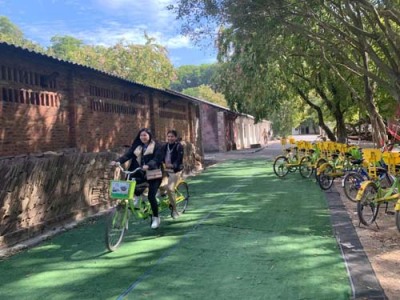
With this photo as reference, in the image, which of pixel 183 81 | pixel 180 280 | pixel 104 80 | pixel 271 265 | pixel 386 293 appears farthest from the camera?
pixel 183 81

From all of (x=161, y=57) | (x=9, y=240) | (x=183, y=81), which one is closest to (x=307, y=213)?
(x=9, y=240)

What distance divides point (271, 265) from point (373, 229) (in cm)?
264

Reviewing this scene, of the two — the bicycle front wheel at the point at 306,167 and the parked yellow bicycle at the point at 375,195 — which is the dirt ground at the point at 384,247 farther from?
the bicycle front wheel at the point at 306,167

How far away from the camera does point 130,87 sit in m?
13.5

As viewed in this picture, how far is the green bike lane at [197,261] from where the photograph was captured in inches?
168

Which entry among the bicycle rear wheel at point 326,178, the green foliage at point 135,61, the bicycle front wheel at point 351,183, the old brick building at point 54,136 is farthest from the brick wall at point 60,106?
the green foliage at point 135,61

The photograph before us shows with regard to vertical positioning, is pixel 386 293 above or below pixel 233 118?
below

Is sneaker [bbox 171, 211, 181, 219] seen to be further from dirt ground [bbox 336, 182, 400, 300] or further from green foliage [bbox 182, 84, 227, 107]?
green foliage [bbox 182, 84, 227, 107]

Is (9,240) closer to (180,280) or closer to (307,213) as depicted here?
(180,280)

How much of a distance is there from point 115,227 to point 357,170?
21.3 ft

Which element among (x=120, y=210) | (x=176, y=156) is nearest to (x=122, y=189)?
(x=120, y=210)

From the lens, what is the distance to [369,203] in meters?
7.09

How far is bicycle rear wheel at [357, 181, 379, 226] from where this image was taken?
22.9 feet

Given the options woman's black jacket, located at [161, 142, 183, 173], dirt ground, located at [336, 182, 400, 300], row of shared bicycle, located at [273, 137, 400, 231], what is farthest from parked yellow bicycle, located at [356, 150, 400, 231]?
woman's black jacket, located at [161, 142, 183, 173]
